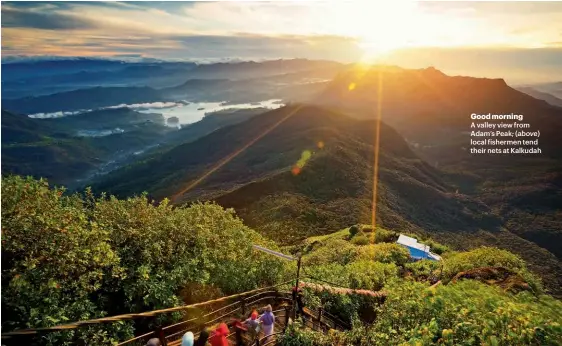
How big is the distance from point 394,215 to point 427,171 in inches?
2449

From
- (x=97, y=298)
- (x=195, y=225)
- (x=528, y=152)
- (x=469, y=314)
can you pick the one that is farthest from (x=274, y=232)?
(x=528, y=152)

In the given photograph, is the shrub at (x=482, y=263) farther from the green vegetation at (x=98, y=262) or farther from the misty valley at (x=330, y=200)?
the green vegetation at (x=98, y=262)

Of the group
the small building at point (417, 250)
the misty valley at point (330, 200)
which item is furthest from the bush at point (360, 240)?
the small building at point (417, 250)

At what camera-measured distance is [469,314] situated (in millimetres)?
9383

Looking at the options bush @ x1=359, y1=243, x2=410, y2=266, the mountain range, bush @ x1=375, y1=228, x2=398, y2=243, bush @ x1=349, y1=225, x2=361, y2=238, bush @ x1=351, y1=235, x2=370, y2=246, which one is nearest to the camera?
bush @ x1=359, y1=243, x2=410, y2=266

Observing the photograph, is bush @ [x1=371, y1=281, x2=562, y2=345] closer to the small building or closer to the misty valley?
the misty valley

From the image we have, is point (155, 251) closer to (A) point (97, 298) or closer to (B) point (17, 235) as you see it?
(A) point (97, 298)

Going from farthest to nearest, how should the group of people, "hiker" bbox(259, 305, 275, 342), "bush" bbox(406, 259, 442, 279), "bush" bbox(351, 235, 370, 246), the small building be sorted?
"bush" bbox(351, 235, 370, 246), the small building, "bush" bbox(406, 259, 442, 279), "hiker" bbox(259, 305, 275, 342), the group of people

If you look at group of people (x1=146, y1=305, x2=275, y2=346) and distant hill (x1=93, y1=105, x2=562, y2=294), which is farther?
distant hill (x1=93, y1=105, x2=562, y2=294)

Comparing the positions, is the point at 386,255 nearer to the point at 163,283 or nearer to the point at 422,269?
the point at 422,269

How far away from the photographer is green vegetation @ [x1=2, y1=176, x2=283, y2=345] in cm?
1105

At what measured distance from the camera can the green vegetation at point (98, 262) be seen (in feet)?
36.3

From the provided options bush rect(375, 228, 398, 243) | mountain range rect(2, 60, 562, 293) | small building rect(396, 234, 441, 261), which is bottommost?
mountain range rect(2, 60, 562, 293)

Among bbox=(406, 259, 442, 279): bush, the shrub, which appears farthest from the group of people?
bbox=(406, 259, 442, 279): bush
